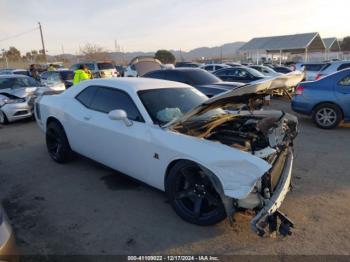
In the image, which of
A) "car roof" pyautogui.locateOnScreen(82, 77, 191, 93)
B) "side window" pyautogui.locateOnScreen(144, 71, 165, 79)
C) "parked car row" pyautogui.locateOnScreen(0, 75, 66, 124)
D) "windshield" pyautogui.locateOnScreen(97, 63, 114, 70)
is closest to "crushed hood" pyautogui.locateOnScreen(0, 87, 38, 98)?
"parked car row" pyautogui.locateOnScreen(0, 75, 66, 124)

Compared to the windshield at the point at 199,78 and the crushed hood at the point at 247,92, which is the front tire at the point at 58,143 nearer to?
the crushed hood at the point at 247,92

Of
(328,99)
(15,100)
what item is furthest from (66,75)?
(328,99)

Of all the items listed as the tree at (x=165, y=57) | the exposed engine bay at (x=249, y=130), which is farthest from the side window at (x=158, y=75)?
the tree at (x=165, y=57)

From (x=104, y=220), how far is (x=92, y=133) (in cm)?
149

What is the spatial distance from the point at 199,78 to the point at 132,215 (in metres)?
6.58

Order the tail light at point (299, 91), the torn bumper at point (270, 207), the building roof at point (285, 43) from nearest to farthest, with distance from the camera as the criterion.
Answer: the torn bumper at point (270, 207) < the tail light at point (299, 91) < the building roof at point (285, 43)

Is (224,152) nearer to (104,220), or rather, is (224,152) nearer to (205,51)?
(104,220)

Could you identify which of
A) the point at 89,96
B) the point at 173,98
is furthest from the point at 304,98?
the point at 89,96

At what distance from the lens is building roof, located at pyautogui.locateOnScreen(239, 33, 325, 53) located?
126 feet

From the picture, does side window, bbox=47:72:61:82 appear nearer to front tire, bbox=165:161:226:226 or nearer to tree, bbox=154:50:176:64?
front tire, bbox=165:161:226:226

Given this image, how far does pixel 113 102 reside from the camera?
455 cm

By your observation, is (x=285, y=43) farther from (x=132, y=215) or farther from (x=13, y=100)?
(x=132, y=215)

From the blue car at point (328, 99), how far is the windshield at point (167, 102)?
4.50m

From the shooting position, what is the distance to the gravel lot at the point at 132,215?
3.15 metres
